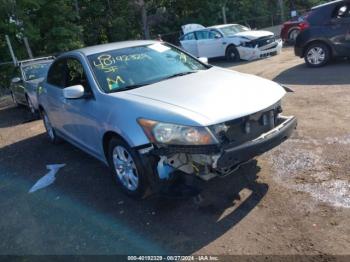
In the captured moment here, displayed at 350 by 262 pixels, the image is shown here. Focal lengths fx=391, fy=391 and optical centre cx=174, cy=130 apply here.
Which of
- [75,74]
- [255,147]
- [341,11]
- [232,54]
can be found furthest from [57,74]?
[232,54]

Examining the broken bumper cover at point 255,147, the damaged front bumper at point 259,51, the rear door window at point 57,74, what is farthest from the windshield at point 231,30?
the broken bumper cover at point 255,147

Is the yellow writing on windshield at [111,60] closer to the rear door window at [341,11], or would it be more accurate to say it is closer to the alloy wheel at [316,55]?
the rear door window at [341,11]

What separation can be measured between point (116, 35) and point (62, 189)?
2054 cm

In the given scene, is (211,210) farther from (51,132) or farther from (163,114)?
(51,132)

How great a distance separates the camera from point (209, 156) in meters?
3.55

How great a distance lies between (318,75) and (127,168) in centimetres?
674

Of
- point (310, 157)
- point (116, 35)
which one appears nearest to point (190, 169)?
point (310, 157)

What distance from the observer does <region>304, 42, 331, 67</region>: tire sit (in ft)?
33.2

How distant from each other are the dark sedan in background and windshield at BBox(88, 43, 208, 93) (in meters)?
5.41

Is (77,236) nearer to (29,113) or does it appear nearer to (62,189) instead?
(62,189)

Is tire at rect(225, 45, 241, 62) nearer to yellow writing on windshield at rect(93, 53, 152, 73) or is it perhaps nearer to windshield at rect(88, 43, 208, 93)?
windshield at rect(88, 43, 208, 93)

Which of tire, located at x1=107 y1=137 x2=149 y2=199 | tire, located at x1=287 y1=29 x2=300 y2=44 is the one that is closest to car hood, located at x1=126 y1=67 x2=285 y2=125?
tire, located at x1=107 y1=137 x2=149 y2=199

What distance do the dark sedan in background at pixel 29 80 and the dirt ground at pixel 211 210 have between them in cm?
430

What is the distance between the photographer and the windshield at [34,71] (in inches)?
415
